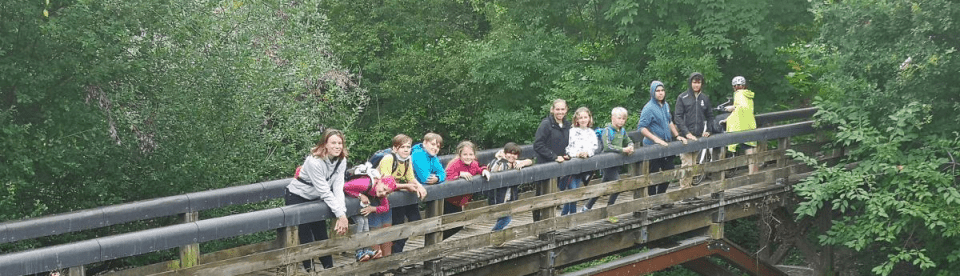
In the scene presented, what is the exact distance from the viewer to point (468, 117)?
25.7m

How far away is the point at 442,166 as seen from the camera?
35.4 ft

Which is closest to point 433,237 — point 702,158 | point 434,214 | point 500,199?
point 434,214

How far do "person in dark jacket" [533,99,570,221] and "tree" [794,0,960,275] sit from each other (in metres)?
3.38

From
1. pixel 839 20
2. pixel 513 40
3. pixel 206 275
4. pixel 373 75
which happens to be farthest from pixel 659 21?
pixel 206 275

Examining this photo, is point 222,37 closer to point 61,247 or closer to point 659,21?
point 659,21

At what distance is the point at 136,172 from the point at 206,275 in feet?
27.2

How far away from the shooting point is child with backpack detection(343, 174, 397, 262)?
8.87 meters

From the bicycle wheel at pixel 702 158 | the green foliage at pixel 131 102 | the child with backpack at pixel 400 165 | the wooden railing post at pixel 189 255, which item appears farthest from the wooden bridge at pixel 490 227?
the green foliage at pixel 131 102

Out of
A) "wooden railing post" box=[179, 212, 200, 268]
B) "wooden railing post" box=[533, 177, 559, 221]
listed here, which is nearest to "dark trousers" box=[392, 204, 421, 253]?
"wooden railing post" box=[533, 177, 559, 221]

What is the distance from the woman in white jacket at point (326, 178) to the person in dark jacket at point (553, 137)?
2833 millimetres

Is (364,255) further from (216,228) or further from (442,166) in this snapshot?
(442,166)

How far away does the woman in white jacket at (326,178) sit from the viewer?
27.9 ft

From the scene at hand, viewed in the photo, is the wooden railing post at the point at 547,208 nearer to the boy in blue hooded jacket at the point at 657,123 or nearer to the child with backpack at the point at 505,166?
the child with backpack at the point at 505,166

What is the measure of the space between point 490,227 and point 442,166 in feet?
3.20
